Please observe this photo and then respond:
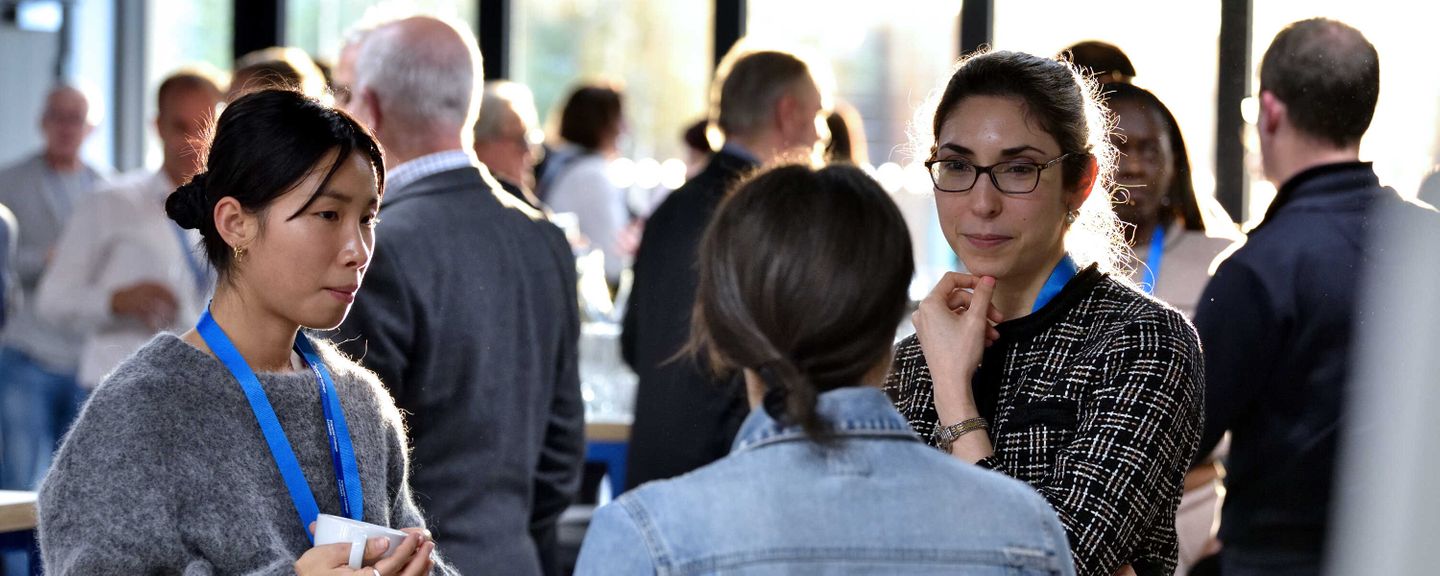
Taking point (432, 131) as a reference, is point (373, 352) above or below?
below

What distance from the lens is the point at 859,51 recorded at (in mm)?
6773

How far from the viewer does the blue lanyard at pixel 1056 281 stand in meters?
1.82

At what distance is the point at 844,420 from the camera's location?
1.19 meters

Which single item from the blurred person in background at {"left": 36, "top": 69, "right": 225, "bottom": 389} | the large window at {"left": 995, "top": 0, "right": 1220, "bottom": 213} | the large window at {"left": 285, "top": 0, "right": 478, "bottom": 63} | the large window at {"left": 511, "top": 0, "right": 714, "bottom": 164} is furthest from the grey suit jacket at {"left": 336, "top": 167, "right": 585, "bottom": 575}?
the large window at {"left": 285, "top": 0, "right": 478, "bottom": 63}

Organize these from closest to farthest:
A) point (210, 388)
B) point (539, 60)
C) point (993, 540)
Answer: point (993, 540) < point (210, 388) < point (539, 60)

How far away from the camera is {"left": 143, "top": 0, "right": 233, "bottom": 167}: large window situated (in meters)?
8.00

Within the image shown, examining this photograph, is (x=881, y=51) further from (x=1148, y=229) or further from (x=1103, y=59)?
(x=1148, y=229)

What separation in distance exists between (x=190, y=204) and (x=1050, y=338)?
0.98 meters

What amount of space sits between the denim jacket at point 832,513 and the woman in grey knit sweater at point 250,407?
50 centimetres

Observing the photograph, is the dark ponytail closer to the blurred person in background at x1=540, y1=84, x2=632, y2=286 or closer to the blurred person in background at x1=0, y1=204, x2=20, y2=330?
the blurred person in background at x1=0, y1=204, x2=20, y2=330

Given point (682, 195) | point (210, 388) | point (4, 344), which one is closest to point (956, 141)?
point (210, 388)

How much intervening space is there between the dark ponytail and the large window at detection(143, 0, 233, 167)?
7.17 meters

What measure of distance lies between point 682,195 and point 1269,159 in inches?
51.0

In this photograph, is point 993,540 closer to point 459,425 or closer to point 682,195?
point 459,425
